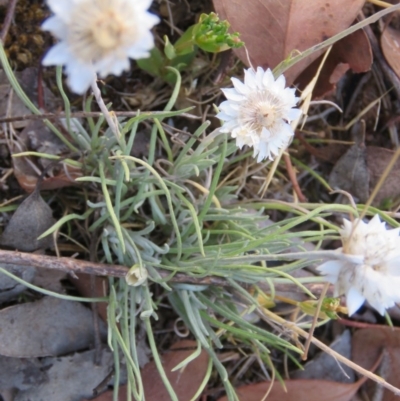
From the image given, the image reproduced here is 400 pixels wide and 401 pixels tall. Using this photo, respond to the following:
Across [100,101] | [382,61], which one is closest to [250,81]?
[100,101]

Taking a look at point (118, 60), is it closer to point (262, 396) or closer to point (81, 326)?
point (81, 326)

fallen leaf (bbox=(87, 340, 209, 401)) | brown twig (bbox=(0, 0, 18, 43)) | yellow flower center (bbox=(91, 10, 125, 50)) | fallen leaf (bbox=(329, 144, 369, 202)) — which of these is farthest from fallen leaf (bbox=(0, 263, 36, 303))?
fallen leaf (bbox=(329, 144, 369, 202))

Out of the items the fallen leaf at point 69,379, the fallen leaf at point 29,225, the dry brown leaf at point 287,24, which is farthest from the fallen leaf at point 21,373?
the dry brown leaf at point 287,24

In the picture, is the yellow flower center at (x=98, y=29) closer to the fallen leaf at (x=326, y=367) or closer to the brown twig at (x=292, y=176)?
the brown twig at (x=292, y=176)

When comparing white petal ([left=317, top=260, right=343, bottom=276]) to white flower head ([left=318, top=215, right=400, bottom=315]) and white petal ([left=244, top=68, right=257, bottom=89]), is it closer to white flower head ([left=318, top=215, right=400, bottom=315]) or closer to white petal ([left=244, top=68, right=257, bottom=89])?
white flower head ([left=318, top=215, right=400, bottom=315])

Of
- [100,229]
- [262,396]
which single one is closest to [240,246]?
[100,229]

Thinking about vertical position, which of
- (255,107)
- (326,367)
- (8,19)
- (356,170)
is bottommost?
(326,367)

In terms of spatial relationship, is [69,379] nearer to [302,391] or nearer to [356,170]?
[302,391]
